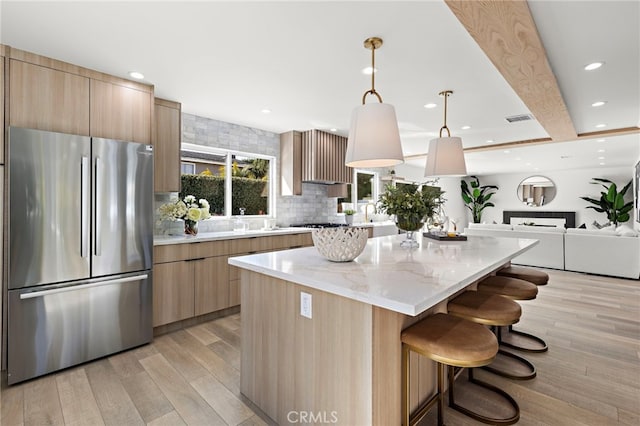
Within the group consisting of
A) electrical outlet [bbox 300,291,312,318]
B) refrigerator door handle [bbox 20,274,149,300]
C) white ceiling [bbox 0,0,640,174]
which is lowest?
refrigerator door handle [bbox 20,274,149,300]

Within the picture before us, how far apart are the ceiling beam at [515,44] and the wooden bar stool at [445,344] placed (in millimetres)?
1770

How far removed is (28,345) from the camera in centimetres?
226

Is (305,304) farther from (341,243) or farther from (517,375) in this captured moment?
(517,375)

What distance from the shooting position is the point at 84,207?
8.10 feet

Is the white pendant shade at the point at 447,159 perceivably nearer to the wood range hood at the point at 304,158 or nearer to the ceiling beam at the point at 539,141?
the wood range hood at the point at 304,158

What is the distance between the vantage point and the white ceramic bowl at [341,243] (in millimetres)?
1839

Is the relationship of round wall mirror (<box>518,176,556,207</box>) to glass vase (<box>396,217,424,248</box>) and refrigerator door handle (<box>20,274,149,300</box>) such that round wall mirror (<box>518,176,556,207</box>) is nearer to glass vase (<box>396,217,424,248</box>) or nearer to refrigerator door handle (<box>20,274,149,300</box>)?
glass vase (<box>396,217,424,248</box>)

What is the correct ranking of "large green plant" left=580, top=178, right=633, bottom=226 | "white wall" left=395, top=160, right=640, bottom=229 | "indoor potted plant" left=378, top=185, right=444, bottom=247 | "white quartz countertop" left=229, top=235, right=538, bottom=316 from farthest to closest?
1. "white wall" left=395, top=160, right=640, bottom=229
2. "large green plant" left=580, top=178, right=633, bottom=226
3. "indoor potted plant" left=378, top=185, right=444, bottom=247
4. "white quartz countertop" left=229, top=235, right=538, bottom=316

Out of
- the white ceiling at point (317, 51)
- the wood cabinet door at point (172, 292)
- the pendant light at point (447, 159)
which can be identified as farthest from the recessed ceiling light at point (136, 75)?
the pendant light at point (447, 159)

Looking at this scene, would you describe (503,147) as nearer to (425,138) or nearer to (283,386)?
(425,138)

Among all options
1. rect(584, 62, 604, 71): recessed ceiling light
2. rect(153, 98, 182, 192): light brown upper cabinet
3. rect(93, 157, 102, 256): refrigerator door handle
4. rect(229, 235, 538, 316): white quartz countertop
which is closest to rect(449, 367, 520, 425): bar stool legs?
rect(229, 235, 538, 316): white quartz countertop

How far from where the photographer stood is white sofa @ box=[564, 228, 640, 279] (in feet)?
16.6

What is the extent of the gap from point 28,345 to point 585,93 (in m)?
5.47

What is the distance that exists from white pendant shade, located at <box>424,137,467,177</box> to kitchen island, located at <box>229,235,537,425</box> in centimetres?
110
